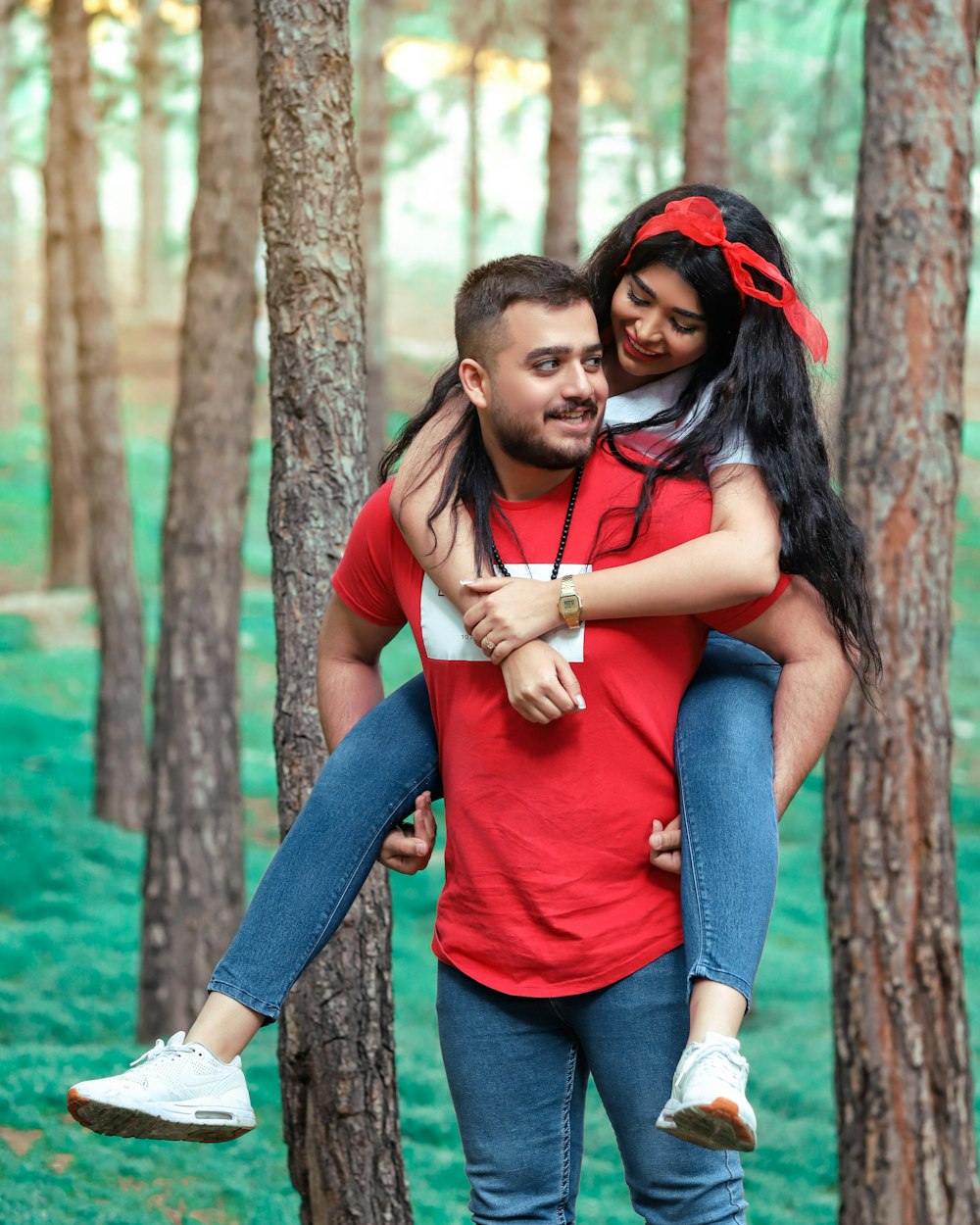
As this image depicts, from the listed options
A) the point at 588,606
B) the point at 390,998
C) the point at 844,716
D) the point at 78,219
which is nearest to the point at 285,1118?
the point at 390,998

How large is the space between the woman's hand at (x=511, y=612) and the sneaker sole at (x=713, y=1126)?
746 millimetres

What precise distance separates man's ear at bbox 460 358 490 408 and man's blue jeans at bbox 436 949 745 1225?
0.98 metres

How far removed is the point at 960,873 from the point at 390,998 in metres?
7.51

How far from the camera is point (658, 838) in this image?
2197 mm

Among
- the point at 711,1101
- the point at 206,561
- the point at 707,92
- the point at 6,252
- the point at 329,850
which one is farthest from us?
A: the point at 6,252

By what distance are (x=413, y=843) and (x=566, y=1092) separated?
1.66ft

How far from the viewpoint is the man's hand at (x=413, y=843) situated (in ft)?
7.97

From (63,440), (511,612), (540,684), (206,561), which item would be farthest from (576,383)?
(63,440)

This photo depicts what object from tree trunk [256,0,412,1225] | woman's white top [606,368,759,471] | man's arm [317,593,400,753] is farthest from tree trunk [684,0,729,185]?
man's arm [317,593,400,753]

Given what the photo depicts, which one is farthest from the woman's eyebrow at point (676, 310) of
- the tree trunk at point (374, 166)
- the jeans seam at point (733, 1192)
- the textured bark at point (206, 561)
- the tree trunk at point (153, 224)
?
the tree trunk at point (153, 224)

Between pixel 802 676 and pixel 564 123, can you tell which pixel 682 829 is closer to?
pixel 802 676

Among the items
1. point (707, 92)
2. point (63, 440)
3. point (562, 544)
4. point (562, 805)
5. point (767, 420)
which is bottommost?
point (562, 805)

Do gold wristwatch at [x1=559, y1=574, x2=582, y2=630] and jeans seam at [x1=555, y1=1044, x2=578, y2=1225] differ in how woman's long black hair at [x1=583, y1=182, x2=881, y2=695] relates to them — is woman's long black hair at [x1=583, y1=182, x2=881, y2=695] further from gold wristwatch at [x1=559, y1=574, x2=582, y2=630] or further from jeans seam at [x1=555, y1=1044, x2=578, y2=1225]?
jeans seam at [x1=555, y1=1044, x2=578, y2=1225]

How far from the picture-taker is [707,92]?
8.00m
